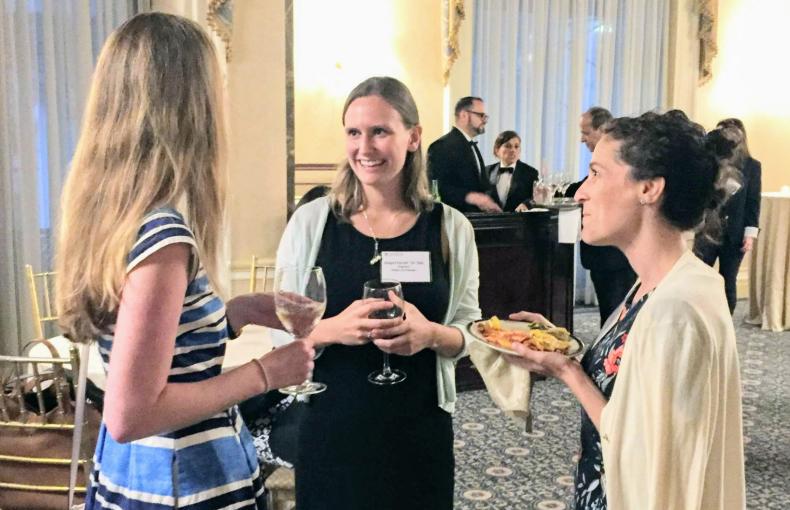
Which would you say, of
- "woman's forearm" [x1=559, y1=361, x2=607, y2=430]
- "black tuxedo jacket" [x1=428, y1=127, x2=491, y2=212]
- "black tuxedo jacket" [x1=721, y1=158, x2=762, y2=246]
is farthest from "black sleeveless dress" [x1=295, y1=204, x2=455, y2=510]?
"black tuxedo jacket" [x1=721, y1=158, x2=762, y2=246]

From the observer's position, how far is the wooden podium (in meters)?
4.69

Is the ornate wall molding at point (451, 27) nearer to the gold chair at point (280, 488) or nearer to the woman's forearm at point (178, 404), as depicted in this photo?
the gold chair at point (280, 488)

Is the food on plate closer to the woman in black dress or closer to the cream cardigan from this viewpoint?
the woman in black dress

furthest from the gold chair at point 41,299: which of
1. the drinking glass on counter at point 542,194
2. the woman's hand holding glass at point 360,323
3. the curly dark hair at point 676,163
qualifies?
the drinking glass on counter at point 542,194

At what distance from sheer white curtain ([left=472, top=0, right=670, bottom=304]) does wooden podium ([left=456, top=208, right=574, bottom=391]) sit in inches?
93.6

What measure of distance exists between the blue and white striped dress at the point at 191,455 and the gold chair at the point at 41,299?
2.22 metres

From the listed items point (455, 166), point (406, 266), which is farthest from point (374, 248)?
point (455, 166)

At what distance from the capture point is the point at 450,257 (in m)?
1.81

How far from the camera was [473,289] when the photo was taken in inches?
73.5

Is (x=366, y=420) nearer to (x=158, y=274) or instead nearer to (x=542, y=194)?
(x=158, y=274)

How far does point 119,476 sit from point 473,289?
0.96m

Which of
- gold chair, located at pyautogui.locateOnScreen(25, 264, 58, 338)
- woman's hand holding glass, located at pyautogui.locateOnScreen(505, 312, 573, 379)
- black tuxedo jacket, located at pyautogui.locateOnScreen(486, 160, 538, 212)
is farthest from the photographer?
black tuxedo jacket, located at pyautogui.locateOnScreen(486, 160, 538, 212)

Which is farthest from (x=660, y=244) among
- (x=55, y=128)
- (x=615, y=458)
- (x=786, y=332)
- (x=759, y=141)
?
(x=759, y=141)

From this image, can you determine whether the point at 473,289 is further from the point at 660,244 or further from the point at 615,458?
the point at 615,458
